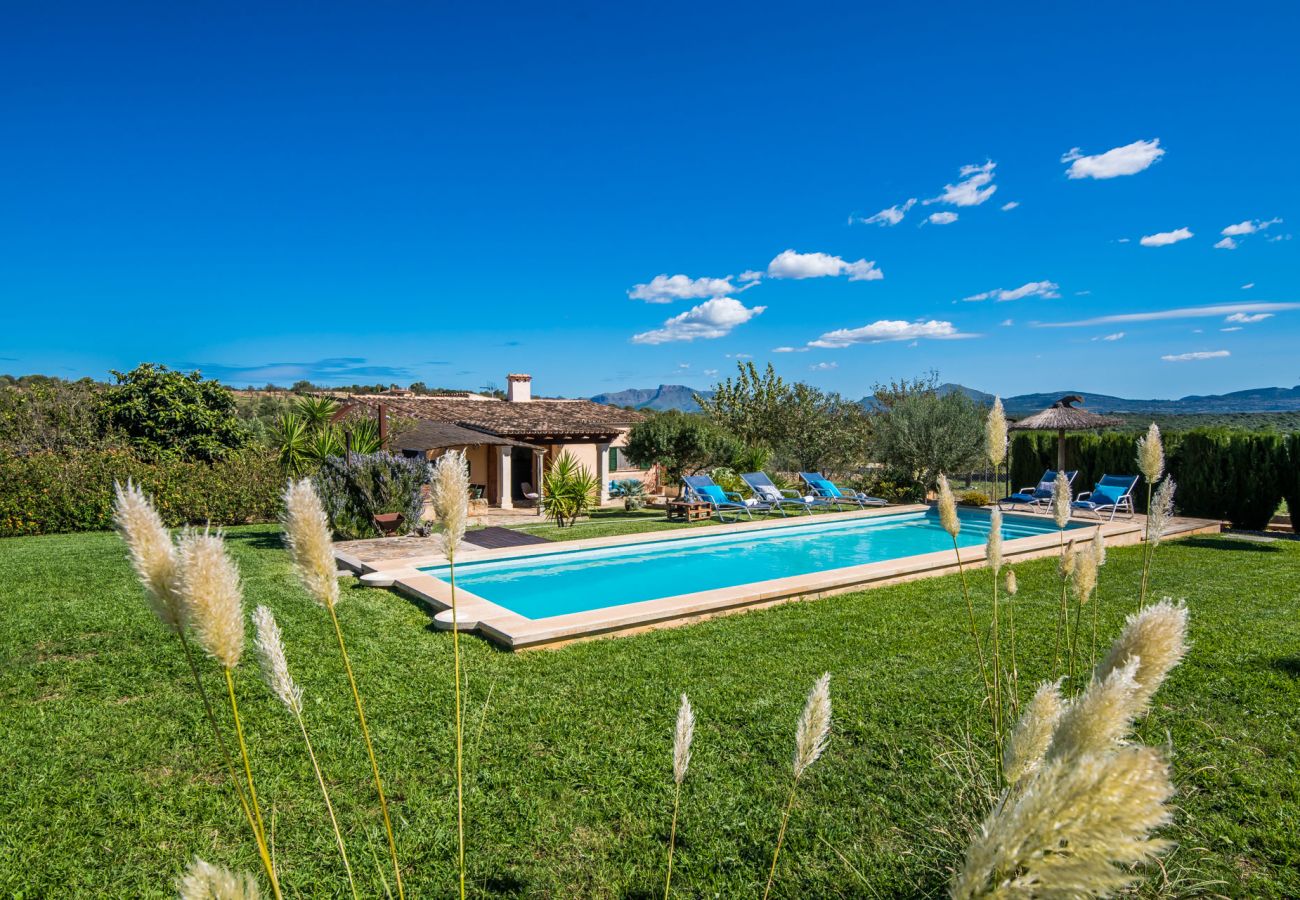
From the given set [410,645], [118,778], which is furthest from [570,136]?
[118,778]

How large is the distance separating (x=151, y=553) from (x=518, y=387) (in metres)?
29.8

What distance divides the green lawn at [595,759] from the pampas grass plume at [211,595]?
6.45 ft

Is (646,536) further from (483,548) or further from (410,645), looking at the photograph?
(410,645)

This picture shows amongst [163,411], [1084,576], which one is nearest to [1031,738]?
[1084,576]

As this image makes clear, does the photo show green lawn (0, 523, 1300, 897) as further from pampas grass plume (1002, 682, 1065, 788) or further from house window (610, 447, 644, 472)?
house window (610, 447, 644, 472)

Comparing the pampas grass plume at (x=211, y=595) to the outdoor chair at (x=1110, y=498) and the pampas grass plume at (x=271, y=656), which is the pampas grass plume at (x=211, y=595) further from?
the outdoor chair at (x=1110, y=498)

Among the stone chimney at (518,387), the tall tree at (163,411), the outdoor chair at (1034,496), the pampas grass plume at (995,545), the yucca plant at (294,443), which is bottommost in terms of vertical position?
the outdoor chair at (1034,496)

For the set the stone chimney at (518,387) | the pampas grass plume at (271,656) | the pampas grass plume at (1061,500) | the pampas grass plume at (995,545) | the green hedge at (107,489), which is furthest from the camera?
the stone chimney at (518,387)

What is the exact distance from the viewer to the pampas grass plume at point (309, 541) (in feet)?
3.95

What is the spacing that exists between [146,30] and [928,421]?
23.0 meters

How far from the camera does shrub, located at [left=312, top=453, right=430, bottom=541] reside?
11641 mm

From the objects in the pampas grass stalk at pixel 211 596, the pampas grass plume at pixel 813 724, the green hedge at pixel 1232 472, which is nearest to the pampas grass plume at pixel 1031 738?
the pampas grass plume at pixel 813 724

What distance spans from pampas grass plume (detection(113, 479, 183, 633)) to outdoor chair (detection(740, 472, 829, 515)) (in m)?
14.8

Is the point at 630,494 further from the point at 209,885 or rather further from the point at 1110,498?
the point at 209,885
